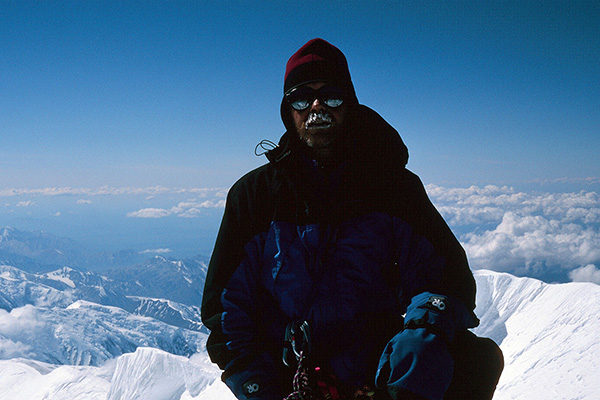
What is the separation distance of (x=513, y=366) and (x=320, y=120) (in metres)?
77.4

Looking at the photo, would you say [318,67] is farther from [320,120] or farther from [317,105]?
[320,120]

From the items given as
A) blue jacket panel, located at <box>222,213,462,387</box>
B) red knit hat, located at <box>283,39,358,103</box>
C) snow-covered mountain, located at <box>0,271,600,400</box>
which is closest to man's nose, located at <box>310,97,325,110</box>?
red knit hat, located at <box>283,39,358,103</box>

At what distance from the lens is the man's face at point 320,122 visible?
4059mm

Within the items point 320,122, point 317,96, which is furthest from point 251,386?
point 317,96

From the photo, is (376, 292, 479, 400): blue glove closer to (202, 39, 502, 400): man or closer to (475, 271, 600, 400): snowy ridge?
(202, 39, 502, 400): man

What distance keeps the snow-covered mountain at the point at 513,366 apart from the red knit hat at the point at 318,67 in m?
37.2

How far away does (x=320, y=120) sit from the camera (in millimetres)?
4039

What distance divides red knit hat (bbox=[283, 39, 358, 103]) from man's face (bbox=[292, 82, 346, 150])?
0.11 meters

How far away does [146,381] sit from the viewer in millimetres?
65000

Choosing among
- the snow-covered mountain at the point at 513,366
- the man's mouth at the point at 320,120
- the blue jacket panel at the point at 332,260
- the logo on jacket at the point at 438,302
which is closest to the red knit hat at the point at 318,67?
→ the man's mouth at the point at 320,120

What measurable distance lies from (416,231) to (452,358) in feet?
4.01

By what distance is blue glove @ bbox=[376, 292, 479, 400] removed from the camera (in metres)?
2.94

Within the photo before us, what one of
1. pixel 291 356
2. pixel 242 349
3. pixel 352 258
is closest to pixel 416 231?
pixel 352 258

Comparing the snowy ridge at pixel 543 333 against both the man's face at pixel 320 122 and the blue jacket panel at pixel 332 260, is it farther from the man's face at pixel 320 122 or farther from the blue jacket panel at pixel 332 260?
the man's face at pixel 320 122
